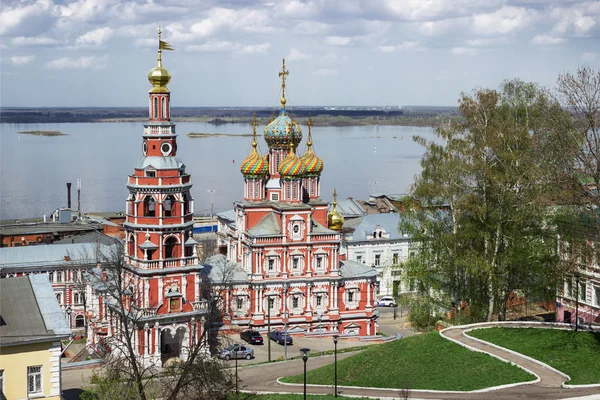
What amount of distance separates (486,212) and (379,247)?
16.7m

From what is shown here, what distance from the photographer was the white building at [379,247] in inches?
1767

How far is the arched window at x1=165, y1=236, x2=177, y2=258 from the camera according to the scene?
31578 millimetres

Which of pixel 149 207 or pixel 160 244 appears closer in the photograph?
pixel 160 244

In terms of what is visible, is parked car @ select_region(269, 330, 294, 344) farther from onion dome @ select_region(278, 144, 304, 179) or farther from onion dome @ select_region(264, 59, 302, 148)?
onion dome @ select_region(264, 59, 302, 148)

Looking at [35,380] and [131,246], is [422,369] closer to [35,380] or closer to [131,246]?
[35,380]

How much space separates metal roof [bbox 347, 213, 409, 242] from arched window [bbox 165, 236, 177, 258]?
14796 millimetres

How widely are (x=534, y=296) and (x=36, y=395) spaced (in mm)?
18245

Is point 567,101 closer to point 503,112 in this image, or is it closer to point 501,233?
point 501,233

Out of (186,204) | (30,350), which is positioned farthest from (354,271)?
(30,350)

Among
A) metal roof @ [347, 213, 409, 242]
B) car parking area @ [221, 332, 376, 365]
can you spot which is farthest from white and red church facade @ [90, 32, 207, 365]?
metal roof @ [347, 213, 409, 242]

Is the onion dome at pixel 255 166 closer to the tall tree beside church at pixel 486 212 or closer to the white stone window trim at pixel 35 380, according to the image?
the tall tree beside church at pixel 486 212

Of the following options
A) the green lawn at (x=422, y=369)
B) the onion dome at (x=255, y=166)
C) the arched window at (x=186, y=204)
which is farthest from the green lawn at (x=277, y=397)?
the onion dome at (x=255, y=166)

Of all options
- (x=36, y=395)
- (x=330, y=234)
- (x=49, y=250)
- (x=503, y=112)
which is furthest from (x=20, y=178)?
(x=36, y=395)

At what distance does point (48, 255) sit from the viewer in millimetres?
39344
